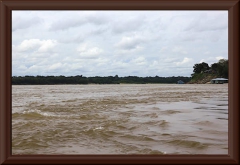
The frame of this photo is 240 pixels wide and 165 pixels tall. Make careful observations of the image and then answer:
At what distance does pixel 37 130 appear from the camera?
19.1ft

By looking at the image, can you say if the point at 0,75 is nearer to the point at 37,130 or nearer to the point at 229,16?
the point at 229,16


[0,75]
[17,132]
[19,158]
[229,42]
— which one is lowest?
[17,132]

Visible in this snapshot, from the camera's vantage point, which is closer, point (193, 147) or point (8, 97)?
point (8, 97)

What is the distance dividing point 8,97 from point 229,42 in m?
1.49

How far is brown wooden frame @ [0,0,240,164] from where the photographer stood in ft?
6.12

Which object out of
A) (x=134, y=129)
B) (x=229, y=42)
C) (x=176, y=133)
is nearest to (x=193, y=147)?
(x=176, y=133)
